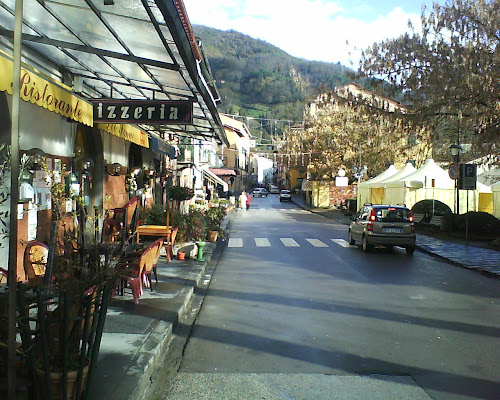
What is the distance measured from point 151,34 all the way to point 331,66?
103 meters

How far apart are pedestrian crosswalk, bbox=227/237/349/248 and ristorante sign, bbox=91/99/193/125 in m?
8.66

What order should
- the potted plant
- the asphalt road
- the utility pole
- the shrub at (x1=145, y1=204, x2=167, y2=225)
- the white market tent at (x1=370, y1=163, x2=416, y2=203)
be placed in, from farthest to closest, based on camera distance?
1. the white market tent at (x1=370, y1=163, x2=416, y2=203)
2. the potted plant
3. the shrub at (x1=145, y1=204, x2=167, y2=225)
4. the asphalt road
5. the utility pole

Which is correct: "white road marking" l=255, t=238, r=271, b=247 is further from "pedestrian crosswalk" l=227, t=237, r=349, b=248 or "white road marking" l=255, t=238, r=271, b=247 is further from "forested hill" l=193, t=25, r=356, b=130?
"forested hill" l=193, t=25, r=356, b=130

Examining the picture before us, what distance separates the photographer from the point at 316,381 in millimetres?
4914

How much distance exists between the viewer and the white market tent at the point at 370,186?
34050 millimetres

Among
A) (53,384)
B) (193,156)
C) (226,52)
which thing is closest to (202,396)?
(53,384)

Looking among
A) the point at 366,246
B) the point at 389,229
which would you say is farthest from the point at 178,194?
the point at 389,229

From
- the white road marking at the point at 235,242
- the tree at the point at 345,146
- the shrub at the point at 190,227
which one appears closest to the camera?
the shrub at the point at 190,227

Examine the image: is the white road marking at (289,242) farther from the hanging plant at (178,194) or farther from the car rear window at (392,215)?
Answer: the hanging plant at (178,194)

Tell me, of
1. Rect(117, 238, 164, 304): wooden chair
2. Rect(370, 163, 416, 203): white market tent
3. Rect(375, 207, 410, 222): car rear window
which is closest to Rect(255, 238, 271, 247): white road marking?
Rect(375, 207, 410, 222): car rear window

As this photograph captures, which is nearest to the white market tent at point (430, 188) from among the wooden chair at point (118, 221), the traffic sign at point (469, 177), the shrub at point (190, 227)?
the traffic sign at point (469, 177)

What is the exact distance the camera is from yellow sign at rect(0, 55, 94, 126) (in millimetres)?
5758

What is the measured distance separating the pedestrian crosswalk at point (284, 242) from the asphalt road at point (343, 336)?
5.35m

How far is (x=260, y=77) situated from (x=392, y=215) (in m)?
114
